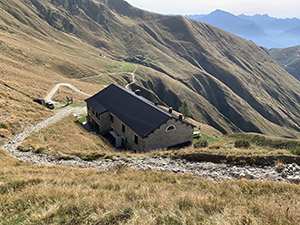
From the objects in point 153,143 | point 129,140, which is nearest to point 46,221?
point 153,143

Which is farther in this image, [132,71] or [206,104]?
[206,104]

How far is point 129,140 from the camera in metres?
37.6

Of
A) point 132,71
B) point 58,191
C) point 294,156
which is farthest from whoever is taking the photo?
point 132,71

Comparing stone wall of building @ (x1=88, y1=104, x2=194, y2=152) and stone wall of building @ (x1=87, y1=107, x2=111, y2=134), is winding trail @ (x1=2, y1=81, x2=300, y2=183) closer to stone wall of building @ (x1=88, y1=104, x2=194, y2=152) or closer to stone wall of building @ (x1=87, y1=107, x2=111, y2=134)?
stone wall of building @ (x1=88, y1=104, x2=194, y2=152)

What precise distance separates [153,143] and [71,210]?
26334mm

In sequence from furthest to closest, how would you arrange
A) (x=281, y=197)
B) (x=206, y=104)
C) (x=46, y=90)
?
1. (x=206, y=104)
2. (x=46, y=90)
3. (x=281, y=197)

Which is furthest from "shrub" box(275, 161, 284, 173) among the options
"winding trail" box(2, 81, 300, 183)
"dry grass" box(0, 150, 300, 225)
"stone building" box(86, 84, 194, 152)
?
"stone building" box(86, 84, 194, 152)

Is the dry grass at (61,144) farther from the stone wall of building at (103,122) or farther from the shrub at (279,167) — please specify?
the shrub at (279,167)

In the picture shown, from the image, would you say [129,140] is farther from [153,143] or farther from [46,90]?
[46,90]

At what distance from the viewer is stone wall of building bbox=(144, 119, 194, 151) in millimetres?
33719

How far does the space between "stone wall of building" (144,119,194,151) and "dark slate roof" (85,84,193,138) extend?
87 cm

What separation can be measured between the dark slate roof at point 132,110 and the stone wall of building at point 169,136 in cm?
87

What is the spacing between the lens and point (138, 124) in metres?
35.6

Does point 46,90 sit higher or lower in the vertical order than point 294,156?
lower
